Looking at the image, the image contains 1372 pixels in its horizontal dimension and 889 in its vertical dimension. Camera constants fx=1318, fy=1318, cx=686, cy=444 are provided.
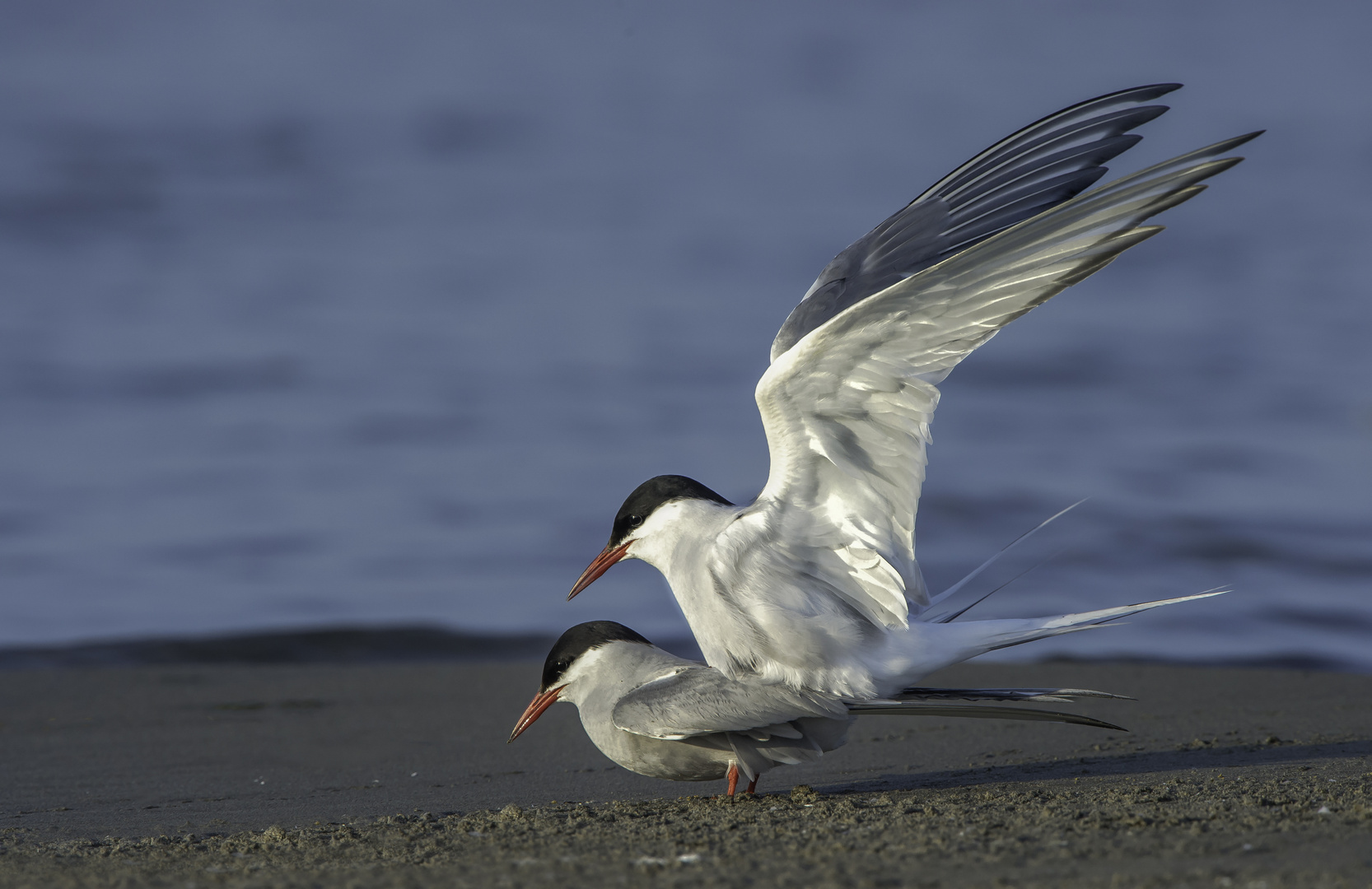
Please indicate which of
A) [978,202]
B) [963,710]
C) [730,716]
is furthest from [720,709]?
[978,202]

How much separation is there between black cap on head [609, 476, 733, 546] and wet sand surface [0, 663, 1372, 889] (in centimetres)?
83

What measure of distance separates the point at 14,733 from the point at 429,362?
6154mm

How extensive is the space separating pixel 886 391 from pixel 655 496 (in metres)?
0.96

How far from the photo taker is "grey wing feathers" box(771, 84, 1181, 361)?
13.1 feet

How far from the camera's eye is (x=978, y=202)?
13.9 ft

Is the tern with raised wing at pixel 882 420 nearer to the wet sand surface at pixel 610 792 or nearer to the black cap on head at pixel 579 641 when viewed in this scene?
the black cap on head at pixel 579 641

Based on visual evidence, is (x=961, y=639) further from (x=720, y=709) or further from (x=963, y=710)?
(x=720, y=709)

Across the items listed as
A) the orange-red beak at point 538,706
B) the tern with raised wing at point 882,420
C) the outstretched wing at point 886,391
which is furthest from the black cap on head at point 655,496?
the orange-red beak at point 538,706

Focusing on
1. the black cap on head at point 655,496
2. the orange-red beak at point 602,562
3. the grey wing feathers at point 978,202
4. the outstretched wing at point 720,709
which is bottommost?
the outstretched wing at point 720,709

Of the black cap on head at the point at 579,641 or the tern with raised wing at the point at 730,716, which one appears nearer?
the tern with raised wing at the point at 730,716

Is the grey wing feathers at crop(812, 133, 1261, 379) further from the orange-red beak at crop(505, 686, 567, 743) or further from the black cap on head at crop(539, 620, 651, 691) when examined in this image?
the orange-red beak at crop(505, 686, 567, 743)

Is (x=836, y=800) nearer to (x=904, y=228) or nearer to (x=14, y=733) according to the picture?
(x=904, y=228)

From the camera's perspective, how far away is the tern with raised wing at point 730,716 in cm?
359

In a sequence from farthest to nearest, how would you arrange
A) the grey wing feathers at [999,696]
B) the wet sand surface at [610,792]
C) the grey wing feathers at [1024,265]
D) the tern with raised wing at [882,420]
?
the grey wing feathers at [999,696] → the tern with raised wing at [882,420] → the grey wing feathers at [1024,265] → the wet sand surface at [610,792]
